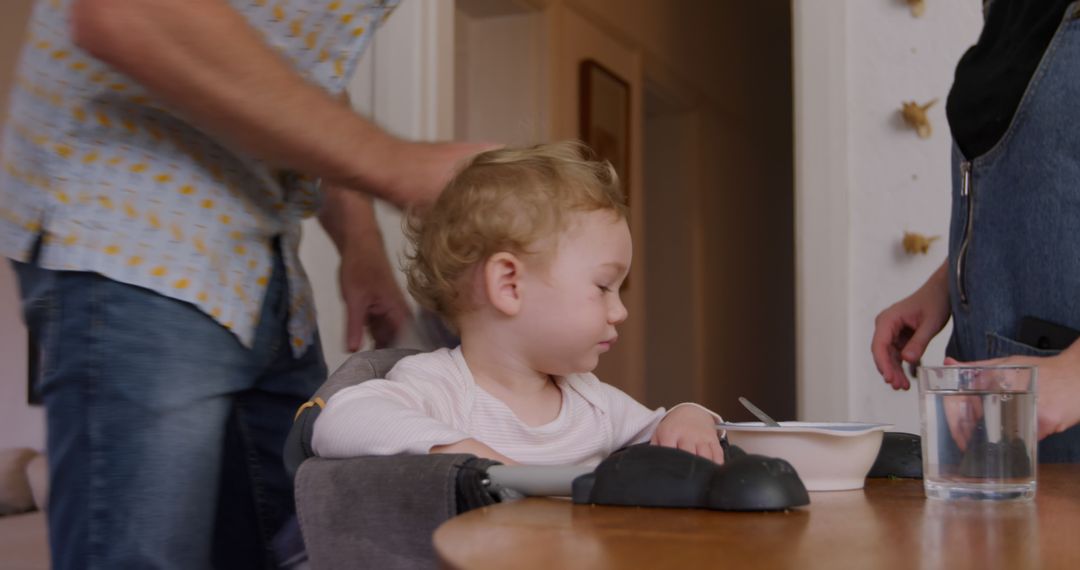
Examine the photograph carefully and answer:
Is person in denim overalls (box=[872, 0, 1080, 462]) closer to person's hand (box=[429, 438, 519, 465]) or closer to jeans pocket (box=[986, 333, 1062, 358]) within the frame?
jeans pocket (box=[986, 333, 1062, 358])

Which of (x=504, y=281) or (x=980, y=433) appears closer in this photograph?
(x=980, y=433)

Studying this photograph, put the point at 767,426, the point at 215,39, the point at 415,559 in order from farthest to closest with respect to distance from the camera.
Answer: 1. the point at 215,39
2. the point at 767,426
3. the point at 415,559

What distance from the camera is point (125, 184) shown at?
1074 mm

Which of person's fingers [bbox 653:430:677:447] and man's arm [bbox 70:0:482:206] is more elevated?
man's arm [bbox 70:0:482:206]

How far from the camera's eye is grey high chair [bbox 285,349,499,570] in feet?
2.50

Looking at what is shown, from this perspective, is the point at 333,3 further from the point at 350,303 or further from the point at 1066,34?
the point at 1066,34

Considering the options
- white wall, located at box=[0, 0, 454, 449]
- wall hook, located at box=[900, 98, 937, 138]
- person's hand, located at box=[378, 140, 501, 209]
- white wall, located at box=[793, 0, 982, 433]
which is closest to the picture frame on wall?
white wall, located at box=[0, 0, 454, 449]

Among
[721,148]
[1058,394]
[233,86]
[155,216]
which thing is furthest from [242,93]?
[721,148]

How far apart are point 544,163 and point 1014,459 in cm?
61

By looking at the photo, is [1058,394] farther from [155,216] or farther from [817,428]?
[155,216]

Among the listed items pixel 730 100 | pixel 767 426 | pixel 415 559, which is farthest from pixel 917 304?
pixel 730 100

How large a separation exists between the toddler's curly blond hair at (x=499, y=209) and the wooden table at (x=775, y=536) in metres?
0.49

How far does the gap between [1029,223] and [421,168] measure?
718mm

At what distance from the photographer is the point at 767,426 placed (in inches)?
35.4
